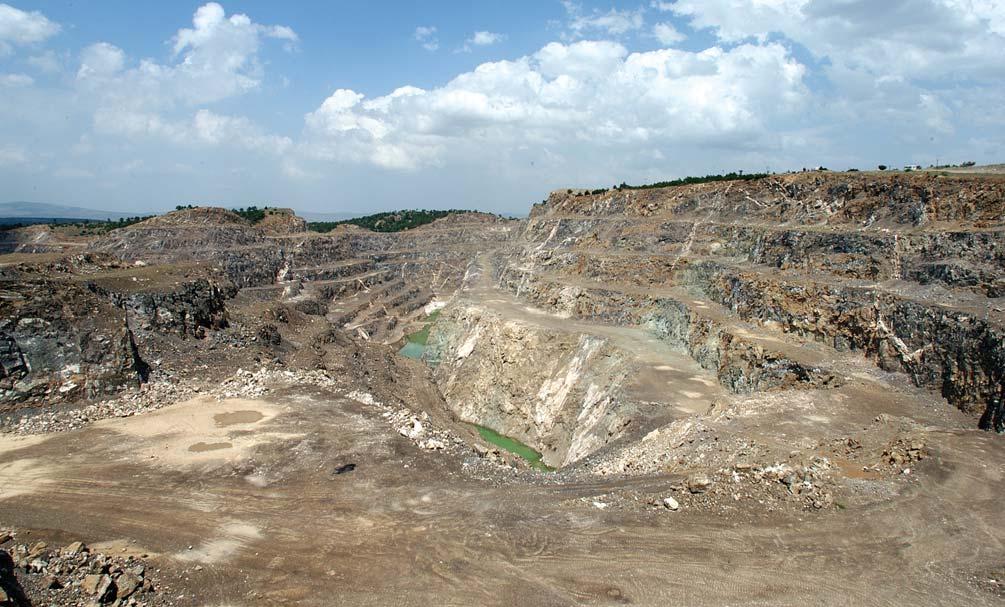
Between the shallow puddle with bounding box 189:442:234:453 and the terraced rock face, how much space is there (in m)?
26.1

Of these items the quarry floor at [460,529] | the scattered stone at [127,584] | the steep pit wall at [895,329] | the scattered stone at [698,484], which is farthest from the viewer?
the steep pit wall at [895,329]

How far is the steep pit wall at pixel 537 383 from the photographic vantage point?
3086 cm

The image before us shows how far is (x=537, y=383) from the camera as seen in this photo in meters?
38.5

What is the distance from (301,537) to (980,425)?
25.4 meters

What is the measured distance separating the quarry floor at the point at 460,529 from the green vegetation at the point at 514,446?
14.7 m

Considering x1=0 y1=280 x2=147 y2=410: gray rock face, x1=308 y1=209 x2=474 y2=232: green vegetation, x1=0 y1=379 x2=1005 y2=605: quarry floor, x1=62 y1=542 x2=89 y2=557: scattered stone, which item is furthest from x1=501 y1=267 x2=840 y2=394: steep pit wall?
x1=308 y1=209 x2=474 y2=232: green vegetation

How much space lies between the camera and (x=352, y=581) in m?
12.1

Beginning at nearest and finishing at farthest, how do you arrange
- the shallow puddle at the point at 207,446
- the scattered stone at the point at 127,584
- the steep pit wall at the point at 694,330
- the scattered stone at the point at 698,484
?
1. the scattered stone at the point at 127,584
2. the scattered stone at the point at 698,484
3. the shallow puddle at the point at 207,446
4. the steep pit wall at the point at 694,330

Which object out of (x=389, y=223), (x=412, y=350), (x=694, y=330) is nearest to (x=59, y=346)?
(x=694, y=330)

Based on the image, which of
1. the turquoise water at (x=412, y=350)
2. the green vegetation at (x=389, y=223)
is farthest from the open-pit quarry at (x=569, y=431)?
the green vegetation at (x=389, y=223)

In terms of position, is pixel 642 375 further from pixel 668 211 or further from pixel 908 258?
pixel 668 211

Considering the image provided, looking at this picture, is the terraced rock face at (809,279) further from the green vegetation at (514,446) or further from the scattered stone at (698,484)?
the scattered stone at (698,484)

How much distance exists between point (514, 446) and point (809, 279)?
23520 millimetres

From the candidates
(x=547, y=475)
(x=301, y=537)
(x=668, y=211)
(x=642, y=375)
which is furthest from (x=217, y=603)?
(x=668, y=211)
